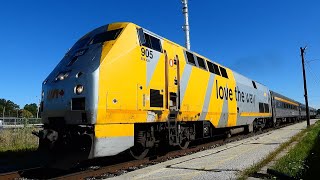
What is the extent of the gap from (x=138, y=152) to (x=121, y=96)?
251 cm

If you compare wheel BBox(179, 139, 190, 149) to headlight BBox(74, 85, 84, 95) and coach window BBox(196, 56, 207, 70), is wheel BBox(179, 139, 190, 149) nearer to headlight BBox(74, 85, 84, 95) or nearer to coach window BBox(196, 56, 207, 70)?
coach window BBox(196, 56, 207, 70)

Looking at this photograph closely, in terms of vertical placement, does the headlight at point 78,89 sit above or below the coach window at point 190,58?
below

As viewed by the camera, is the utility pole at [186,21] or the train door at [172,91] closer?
the train door at [172,91]

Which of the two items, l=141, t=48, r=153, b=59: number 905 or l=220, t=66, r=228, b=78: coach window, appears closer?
l=141, t=48, r=153, b=59: number 905

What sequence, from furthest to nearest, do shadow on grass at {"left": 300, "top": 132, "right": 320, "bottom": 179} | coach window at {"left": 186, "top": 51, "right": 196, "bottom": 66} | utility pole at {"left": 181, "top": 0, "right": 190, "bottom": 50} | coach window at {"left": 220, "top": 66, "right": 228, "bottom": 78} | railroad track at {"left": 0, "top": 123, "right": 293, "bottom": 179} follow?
1. utility pole at {"left": 181, "top": 0, "right": 190, "bottom": 50}
2. coach window at {"left": 220, "top": 66, "right": 228, "bottom": 78}
3. coach window at {"left": 186, "top": 51, "right": 196, "bottom": 66}
4. railroad track at {"left": 0, "top": 123, "right": 293, "bottom": 179}
5. shadow on grass at {"left": 300, "top": 132, "right": 320, "bottom": 179}

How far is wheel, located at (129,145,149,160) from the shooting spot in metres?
9.95

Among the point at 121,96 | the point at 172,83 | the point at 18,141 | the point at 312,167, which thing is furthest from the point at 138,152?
the point at 18,141

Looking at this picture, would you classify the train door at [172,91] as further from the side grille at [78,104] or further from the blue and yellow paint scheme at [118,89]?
the side grille at [78,104]

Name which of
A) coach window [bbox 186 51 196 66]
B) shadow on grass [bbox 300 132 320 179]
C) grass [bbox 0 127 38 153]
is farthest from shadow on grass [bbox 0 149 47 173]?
shadow on grass [bbox 300 132 320 179]

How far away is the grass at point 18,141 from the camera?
13938mm

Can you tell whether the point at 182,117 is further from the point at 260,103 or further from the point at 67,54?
the point at 260,103

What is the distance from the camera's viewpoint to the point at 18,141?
1509 cm

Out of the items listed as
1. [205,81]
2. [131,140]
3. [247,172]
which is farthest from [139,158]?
[205,81]

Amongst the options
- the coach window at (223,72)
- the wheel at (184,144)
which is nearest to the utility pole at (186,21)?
the coach window at (223,72)
